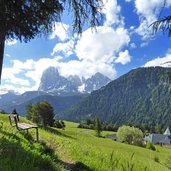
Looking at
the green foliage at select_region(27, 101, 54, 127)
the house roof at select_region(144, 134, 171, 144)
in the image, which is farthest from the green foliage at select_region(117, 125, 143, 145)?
the house roof at select_region(144, 134, 171, 144)

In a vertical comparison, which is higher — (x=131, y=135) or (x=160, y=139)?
(x=131, y=135)

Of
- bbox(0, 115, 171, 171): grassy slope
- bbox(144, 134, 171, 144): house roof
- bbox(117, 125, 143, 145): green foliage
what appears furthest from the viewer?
bbox(144, 134, 171, 144): house roof

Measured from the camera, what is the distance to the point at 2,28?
31.4 feet

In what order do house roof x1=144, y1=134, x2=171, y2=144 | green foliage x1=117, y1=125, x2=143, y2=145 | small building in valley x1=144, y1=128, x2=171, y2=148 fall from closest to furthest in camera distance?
green foliage x1=117, y1=125, x2=143, y2=145
small building in valley x1=144, y1=128, x2=171, y2=148
house roof x1=144, y1=134, x2=171, y2=144

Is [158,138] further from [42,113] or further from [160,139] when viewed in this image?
[42,113]

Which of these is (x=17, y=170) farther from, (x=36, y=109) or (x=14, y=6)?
(x=36, y=109)

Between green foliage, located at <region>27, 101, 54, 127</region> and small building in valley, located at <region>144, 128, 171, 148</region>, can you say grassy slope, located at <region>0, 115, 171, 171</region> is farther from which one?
small building in valley, located at <region>144, 128, 171, 148</region>

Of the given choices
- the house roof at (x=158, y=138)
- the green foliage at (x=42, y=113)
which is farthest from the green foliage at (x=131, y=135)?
the house roof at (x=158, y=138)

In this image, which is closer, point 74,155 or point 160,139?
point 74,155

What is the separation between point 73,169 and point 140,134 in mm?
101291

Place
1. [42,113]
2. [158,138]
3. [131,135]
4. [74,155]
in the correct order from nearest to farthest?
[74,155], [42,113], [131,135], [158,138]

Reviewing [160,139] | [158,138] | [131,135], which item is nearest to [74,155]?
[131,135]

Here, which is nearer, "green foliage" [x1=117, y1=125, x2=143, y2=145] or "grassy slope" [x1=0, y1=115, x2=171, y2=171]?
"grassy slope" [x1=0, y1=115, x2=171, y2=171]

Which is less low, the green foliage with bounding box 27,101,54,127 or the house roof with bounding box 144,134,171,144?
the green foliage with bounding box 27,101,54,127
